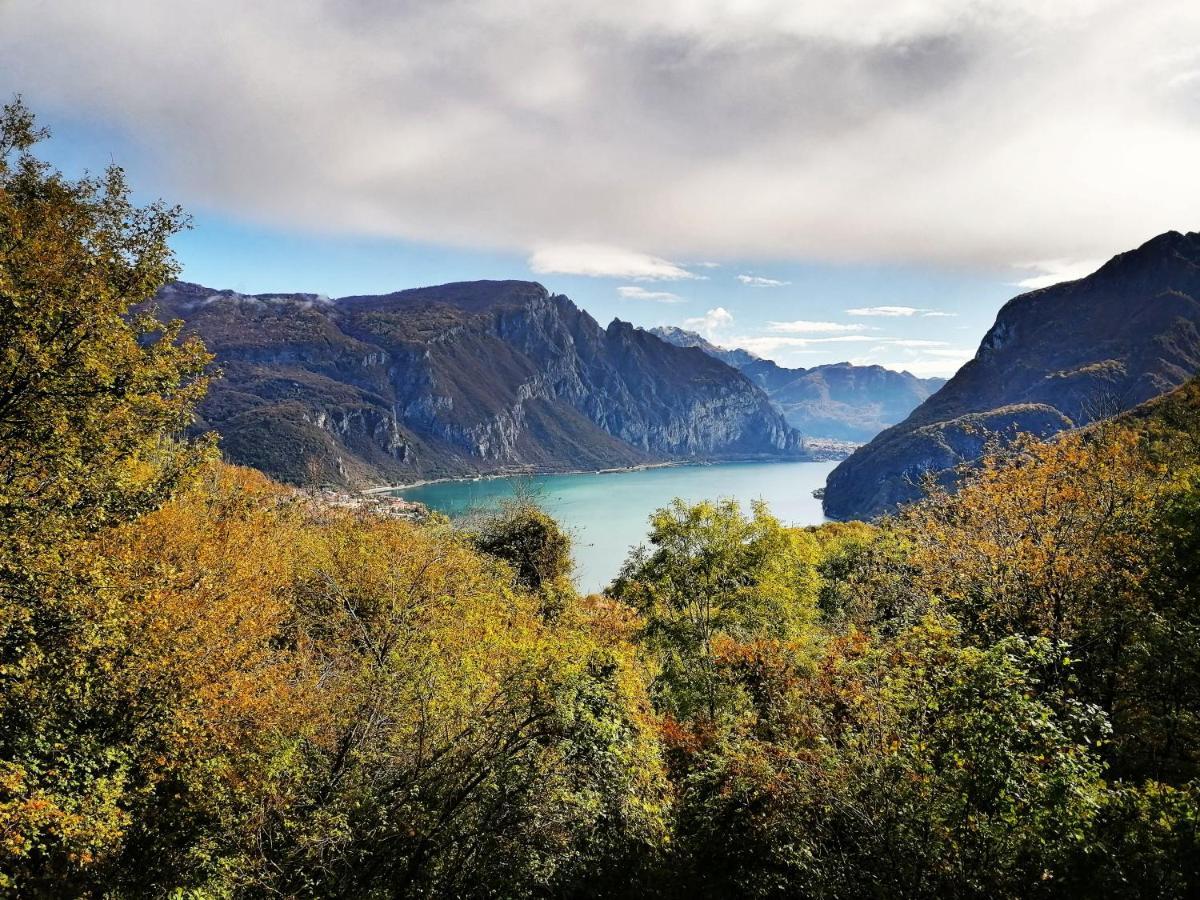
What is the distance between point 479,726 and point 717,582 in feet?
62.2

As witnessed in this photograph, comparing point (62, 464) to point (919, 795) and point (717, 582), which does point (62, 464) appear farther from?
point (717, 582)

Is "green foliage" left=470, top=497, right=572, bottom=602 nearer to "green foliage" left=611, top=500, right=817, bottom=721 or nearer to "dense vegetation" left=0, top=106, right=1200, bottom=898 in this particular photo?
"green foliage" left=611, top=500, right=817, bottom=721

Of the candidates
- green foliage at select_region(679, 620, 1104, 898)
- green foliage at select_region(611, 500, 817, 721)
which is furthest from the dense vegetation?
green foliage at select_region(611, 500, 817, 721)

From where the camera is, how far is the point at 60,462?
11.5 m

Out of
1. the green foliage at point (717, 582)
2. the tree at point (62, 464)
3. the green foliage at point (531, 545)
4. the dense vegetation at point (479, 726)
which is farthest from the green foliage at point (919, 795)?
the green foliage at point (531, 545)

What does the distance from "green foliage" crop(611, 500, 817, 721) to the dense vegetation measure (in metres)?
11.1

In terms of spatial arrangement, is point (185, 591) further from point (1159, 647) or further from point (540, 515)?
point (540, 515)

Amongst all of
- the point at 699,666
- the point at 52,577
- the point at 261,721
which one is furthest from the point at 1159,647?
the point at 52,577

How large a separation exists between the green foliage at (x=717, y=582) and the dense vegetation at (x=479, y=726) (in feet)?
36.6

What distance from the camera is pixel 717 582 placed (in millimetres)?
29297

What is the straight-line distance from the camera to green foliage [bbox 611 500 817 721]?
28250mm

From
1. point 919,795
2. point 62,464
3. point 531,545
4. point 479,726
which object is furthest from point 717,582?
point 62,464

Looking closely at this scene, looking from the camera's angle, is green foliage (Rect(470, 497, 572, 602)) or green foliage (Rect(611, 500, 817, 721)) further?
green foliage (Rect(470, 497, 572, 602))

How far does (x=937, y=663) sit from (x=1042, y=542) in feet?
28.3
